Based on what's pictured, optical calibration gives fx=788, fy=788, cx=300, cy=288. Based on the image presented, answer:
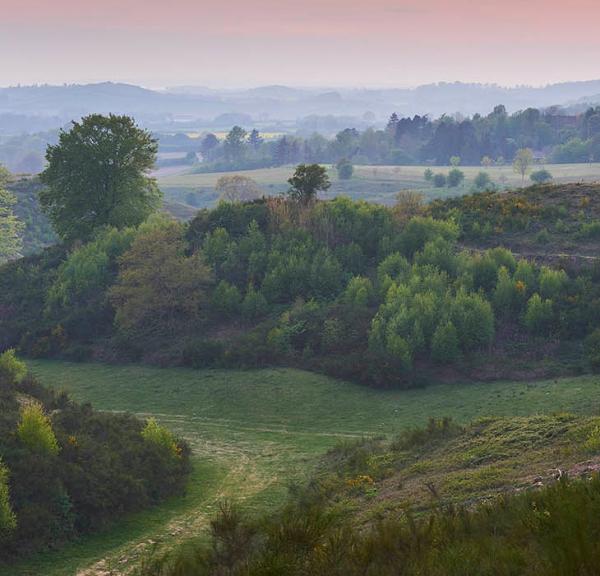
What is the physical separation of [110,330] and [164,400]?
1012cm

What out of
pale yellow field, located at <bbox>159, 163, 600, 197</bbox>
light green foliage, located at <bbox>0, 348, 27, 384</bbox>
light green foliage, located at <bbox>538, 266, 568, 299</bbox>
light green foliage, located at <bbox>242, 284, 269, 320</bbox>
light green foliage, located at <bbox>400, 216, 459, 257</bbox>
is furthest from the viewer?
pale yellow field, located at <bbox>159, 163, 600, 197</bbox>

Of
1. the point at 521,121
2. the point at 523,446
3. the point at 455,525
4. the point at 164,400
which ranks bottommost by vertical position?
the point at 164,400

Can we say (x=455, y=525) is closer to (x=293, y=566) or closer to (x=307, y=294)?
(x=293, y=566)

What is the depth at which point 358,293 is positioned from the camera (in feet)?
117

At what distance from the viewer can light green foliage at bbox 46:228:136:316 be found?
42469 millimetres

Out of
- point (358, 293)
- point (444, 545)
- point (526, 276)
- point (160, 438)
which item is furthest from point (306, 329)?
point (444, 545)

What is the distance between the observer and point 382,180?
5640 inches

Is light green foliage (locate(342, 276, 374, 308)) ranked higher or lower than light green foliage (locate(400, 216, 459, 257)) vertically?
lower

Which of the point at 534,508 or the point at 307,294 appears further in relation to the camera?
the point at 307,294

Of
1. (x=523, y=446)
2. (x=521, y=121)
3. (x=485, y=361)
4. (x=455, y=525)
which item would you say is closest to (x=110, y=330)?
(x=485, y=361)

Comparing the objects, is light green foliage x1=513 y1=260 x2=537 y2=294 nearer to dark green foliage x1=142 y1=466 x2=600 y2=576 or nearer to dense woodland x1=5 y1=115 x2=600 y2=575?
dense woodland x1=5 y1=115 x2=600 y2=575

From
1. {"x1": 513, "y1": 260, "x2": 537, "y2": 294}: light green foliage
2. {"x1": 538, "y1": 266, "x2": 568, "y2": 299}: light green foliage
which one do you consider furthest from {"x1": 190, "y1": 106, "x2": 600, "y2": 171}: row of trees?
{"x1": 538, "y1": 266, "x2": 568, "y2": 299}: light green foliage

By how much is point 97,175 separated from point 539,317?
30.3 meters

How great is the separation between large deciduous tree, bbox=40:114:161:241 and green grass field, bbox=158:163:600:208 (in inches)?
2918
